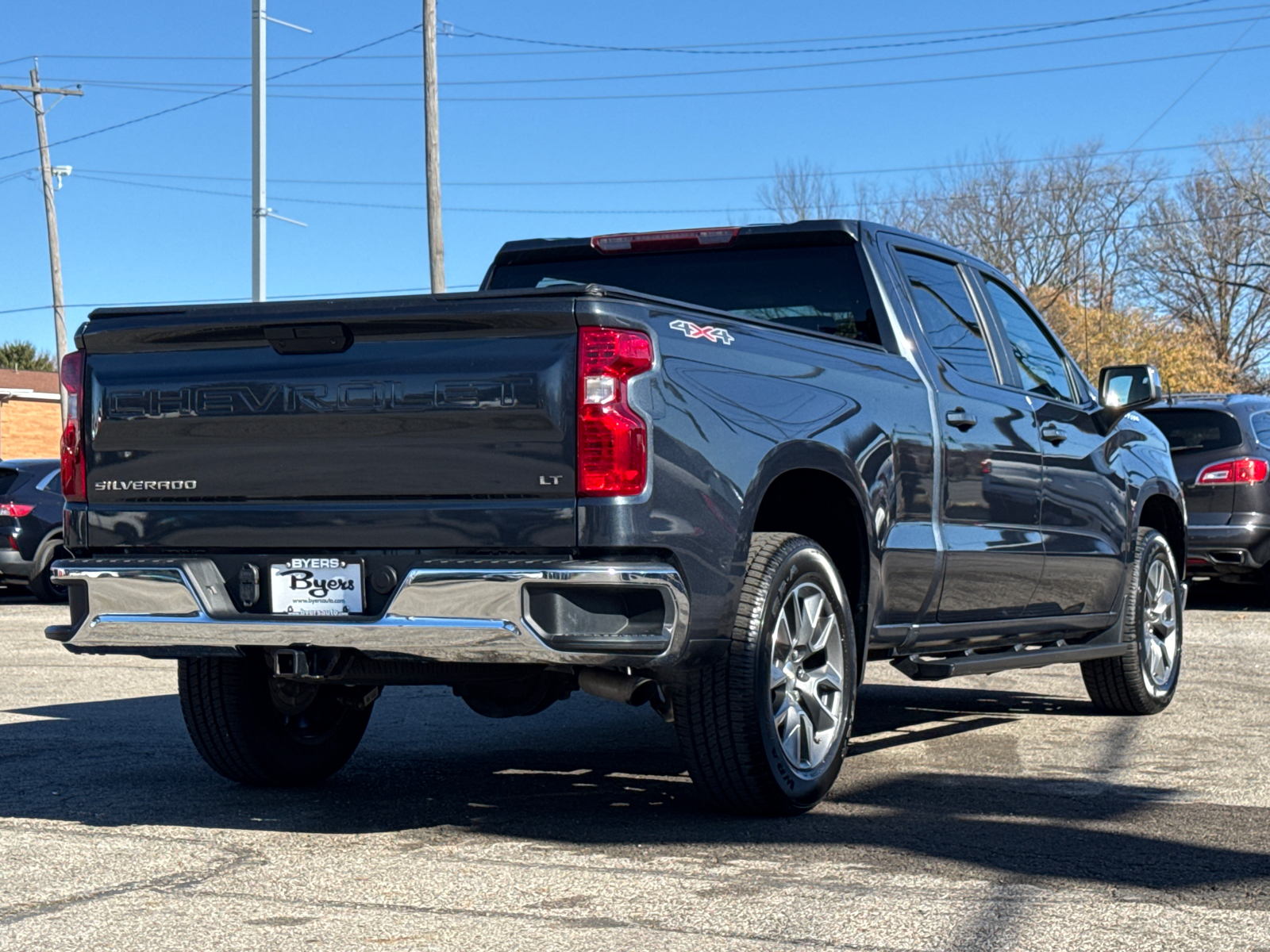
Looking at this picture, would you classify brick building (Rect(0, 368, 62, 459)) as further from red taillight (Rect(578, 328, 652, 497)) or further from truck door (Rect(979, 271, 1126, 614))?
red taillight (Rect(578, 328, 652, 497))

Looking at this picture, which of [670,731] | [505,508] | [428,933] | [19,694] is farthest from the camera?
[19,694]

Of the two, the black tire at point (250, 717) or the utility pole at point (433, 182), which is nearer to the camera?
the black tire at point (250, 717)

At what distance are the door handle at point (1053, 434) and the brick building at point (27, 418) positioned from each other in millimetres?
43457

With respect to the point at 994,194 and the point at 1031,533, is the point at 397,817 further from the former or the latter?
the point at 994,194

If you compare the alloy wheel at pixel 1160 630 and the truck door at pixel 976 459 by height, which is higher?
the truck door at pixel 976 459

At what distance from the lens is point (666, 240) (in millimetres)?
6910

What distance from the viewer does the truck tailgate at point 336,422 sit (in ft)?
15.5

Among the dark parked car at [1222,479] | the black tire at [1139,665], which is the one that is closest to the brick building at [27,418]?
A: the dark parked car at [1222,479]

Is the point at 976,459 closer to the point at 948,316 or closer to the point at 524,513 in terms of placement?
the point at 948,316

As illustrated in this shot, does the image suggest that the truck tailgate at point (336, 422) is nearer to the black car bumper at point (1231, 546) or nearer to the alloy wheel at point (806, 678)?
the alloy wheel at point (806, 678)

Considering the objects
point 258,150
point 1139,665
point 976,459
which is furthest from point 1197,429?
point 258,150

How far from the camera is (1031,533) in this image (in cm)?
700

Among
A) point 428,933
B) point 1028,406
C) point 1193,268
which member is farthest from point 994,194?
point 428,933

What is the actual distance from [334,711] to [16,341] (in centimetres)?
7448
